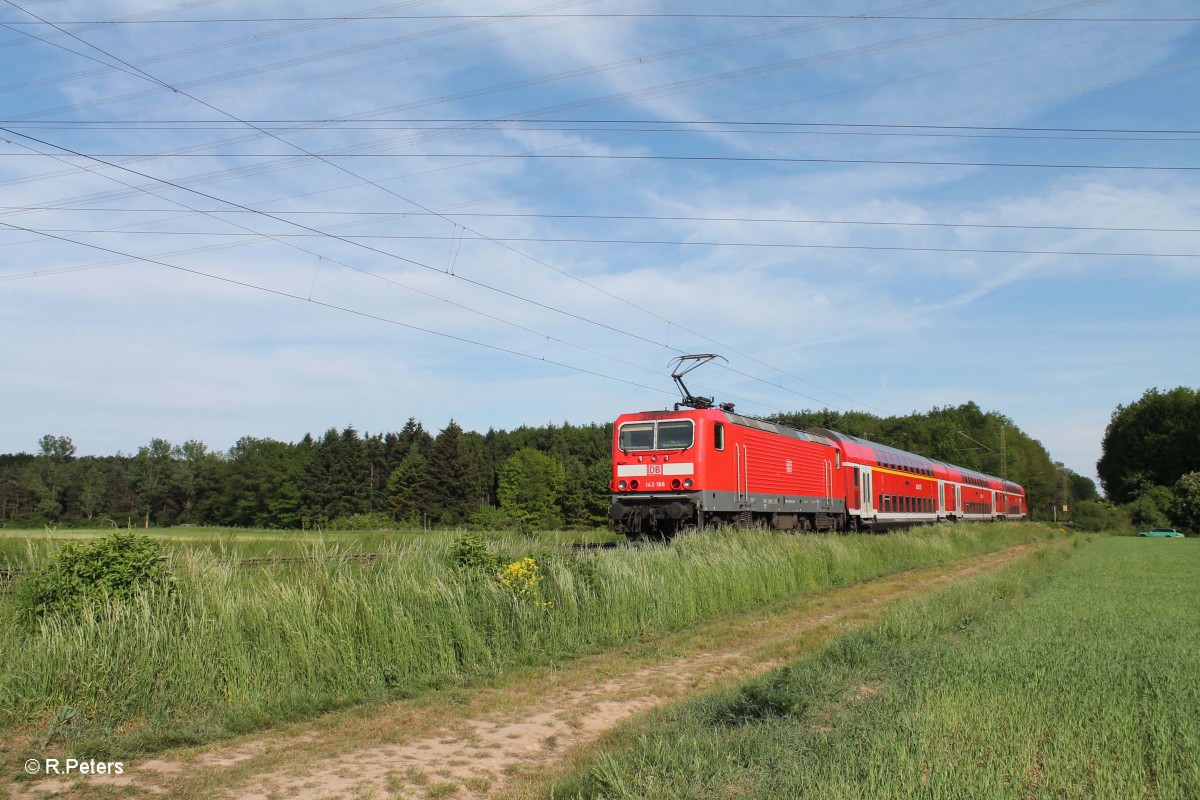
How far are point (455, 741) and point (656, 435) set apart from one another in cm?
1494

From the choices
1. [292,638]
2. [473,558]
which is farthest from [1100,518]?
[292,638]

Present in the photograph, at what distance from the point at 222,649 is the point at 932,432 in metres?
131

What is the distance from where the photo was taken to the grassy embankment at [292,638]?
711 cm

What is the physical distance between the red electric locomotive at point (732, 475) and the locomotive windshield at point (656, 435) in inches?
1.0

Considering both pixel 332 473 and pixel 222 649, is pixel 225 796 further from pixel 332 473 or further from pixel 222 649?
pixel 332 473

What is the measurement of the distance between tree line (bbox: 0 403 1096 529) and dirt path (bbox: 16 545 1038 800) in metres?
46.8

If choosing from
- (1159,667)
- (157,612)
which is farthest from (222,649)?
(1159,667)

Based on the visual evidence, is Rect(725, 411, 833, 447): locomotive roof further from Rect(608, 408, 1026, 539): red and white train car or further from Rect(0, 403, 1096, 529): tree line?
Rect(0, 403, 1096, 529): tree line

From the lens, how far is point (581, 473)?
90.9 metres

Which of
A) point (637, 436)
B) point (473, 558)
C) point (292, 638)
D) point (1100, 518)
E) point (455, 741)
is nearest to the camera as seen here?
point (455, 741)

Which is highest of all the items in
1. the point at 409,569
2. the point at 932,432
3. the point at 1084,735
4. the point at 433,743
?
the point at 932,432

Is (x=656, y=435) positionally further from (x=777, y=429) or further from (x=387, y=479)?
(x=387, y=479)

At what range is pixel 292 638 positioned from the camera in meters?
8.30

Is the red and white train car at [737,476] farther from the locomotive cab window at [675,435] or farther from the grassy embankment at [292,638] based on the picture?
the grassy embankment at [292,638]
